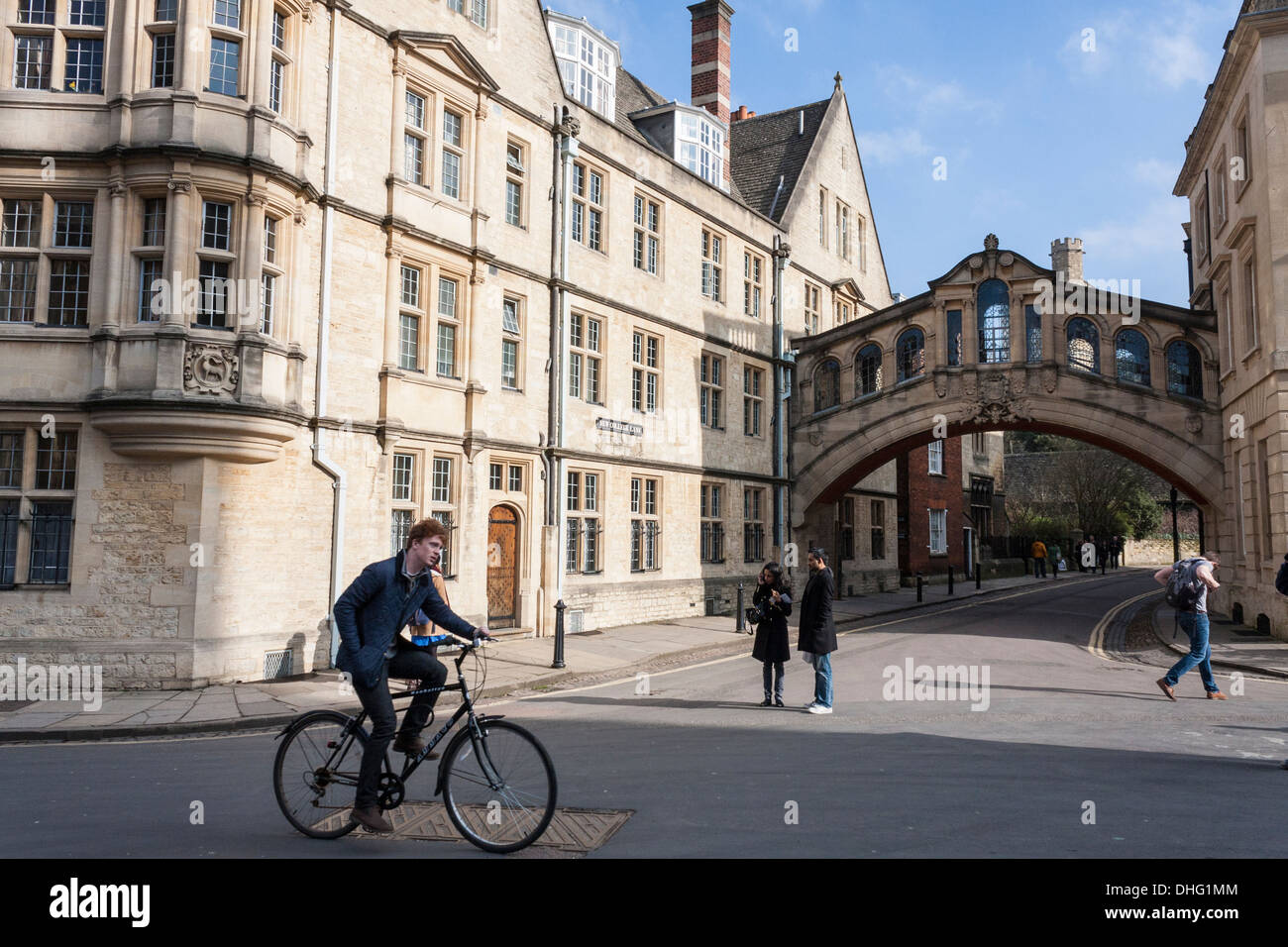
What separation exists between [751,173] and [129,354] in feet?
74.6

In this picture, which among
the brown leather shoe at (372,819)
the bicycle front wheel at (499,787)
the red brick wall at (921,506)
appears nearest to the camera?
the bicycle front wheel at (499,787)

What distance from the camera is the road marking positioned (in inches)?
699

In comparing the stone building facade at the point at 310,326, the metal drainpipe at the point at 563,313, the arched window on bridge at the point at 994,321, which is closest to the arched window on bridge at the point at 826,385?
the arched window on bridge at the point at 994,321

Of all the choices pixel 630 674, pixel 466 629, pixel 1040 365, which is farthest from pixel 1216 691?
pixel 1040 365

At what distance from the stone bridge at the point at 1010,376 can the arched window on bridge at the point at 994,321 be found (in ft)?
0.10

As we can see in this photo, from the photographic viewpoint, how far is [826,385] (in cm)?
2873

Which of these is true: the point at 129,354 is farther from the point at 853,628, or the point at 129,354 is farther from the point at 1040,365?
the point at 1040,365

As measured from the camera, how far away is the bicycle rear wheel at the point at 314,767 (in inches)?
230

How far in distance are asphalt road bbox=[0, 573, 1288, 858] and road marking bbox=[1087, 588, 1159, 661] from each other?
14.8ft

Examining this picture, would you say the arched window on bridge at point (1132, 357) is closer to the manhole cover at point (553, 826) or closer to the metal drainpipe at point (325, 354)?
the metal drainpipe at point (325, 354)

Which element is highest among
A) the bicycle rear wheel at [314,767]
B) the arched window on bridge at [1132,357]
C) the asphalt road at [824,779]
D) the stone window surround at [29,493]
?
the arched window on bridge at [1132,357]

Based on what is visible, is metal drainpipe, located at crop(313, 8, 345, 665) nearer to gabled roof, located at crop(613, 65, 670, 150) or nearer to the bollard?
the bollard

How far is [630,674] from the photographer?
14.9 m
